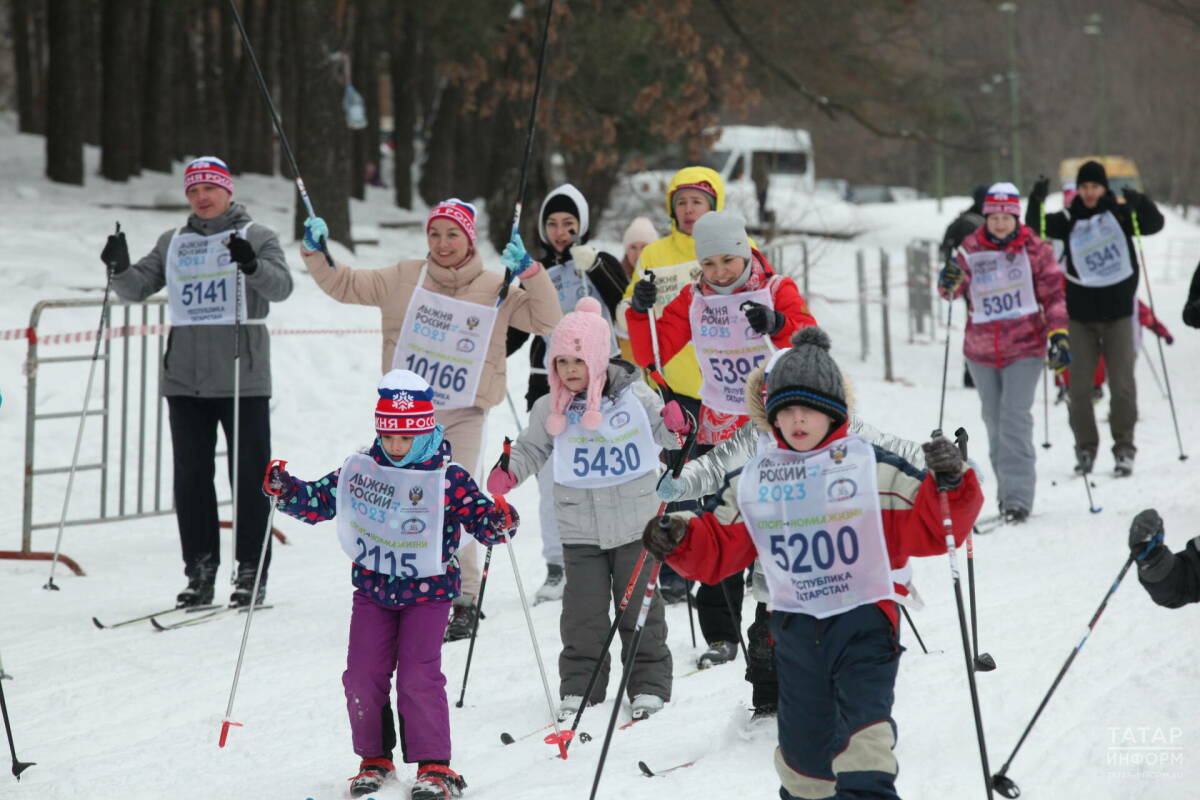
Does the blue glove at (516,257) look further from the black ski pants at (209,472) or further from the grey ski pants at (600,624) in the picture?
the black ski pants at (209,472)

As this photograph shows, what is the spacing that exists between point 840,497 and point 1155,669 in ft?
6.98

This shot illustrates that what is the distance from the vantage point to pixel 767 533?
13.0 feet

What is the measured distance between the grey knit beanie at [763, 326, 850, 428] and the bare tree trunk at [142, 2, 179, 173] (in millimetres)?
21493

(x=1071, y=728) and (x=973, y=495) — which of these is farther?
(x=1071, y=728)

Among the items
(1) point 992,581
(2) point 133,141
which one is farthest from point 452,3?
(1) point 992,581

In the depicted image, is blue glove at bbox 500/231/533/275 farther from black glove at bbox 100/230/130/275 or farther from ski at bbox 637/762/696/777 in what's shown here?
ski at bbox 637/762/696/777

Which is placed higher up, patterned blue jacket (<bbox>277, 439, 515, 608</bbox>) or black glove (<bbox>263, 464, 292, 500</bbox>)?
black glove (<bbox>263, 464, 292, 500</bbox>)

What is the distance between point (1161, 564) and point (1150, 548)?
0.06 m

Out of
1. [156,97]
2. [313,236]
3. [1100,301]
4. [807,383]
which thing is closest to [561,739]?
[807,383]

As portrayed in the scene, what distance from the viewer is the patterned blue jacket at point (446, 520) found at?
186 inches

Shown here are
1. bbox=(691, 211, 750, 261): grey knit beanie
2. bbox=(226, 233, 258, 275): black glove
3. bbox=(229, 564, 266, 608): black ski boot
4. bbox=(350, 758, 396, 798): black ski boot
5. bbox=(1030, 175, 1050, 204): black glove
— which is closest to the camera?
bbox=(350, 758, 396, 798): black ski boot

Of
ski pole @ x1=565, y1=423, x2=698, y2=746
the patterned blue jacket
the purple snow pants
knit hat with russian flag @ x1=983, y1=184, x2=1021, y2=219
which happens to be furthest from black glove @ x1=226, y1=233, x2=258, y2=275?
knit hat with russian flag @ x1=983, y1=184, x2=1021, y2=219

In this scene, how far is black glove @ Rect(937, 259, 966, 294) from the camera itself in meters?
8.73

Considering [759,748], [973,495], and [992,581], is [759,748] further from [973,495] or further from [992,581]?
[992,581]
